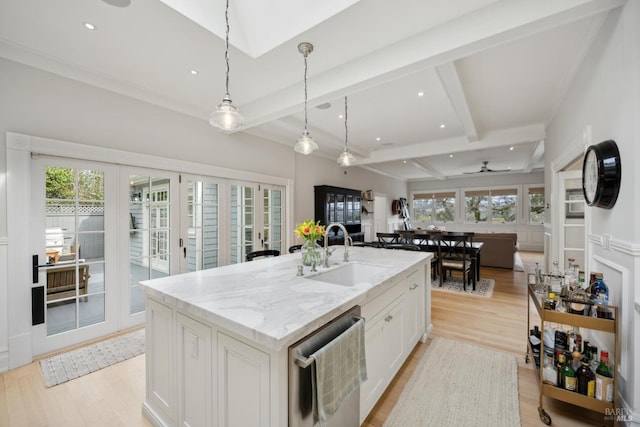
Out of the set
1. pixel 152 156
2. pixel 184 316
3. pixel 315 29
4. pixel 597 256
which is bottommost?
pixel 184 316

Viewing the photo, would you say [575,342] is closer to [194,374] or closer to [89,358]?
[194,374]

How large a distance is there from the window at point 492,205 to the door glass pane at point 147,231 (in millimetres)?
11132

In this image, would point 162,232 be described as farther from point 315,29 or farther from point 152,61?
point 315,29

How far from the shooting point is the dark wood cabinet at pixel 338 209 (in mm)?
5969

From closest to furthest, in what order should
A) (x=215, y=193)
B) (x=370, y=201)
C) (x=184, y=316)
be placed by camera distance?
(x=184, y=316)
(x=215, y=193)
(x=370, y=201)

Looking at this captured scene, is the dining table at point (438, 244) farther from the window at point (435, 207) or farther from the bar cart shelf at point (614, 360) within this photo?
the window at point (435, 207)

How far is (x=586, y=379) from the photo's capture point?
168 cm

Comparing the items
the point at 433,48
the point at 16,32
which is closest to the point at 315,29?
the point at 433,48

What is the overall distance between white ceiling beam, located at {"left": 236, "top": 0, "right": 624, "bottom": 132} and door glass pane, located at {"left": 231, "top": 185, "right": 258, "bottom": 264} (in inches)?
82.4

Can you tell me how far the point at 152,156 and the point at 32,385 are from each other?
2.45 m

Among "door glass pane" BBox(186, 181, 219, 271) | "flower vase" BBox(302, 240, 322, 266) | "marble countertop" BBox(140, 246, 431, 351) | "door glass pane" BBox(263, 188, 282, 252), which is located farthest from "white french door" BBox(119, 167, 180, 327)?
"flower vase" BBox(302, 240, 322, 266)

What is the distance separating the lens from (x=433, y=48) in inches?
85.6

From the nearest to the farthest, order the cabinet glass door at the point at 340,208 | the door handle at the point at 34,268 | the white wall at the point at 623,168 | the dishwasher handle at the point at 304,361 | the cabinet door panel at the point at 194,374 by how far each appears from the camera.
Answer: the dishwasher handle at the point at 304,361 → the cabinet door panel at the point at 194,374 → the white wall at the point at 623,168 → the door handle at the point at 34,268 → the cabinet glass door at the point at 340,208

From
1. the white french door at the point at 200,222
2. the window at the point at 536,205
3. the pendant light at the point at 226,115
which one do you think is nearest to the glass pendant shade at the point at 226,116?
the pendant light at the point at 226,115
